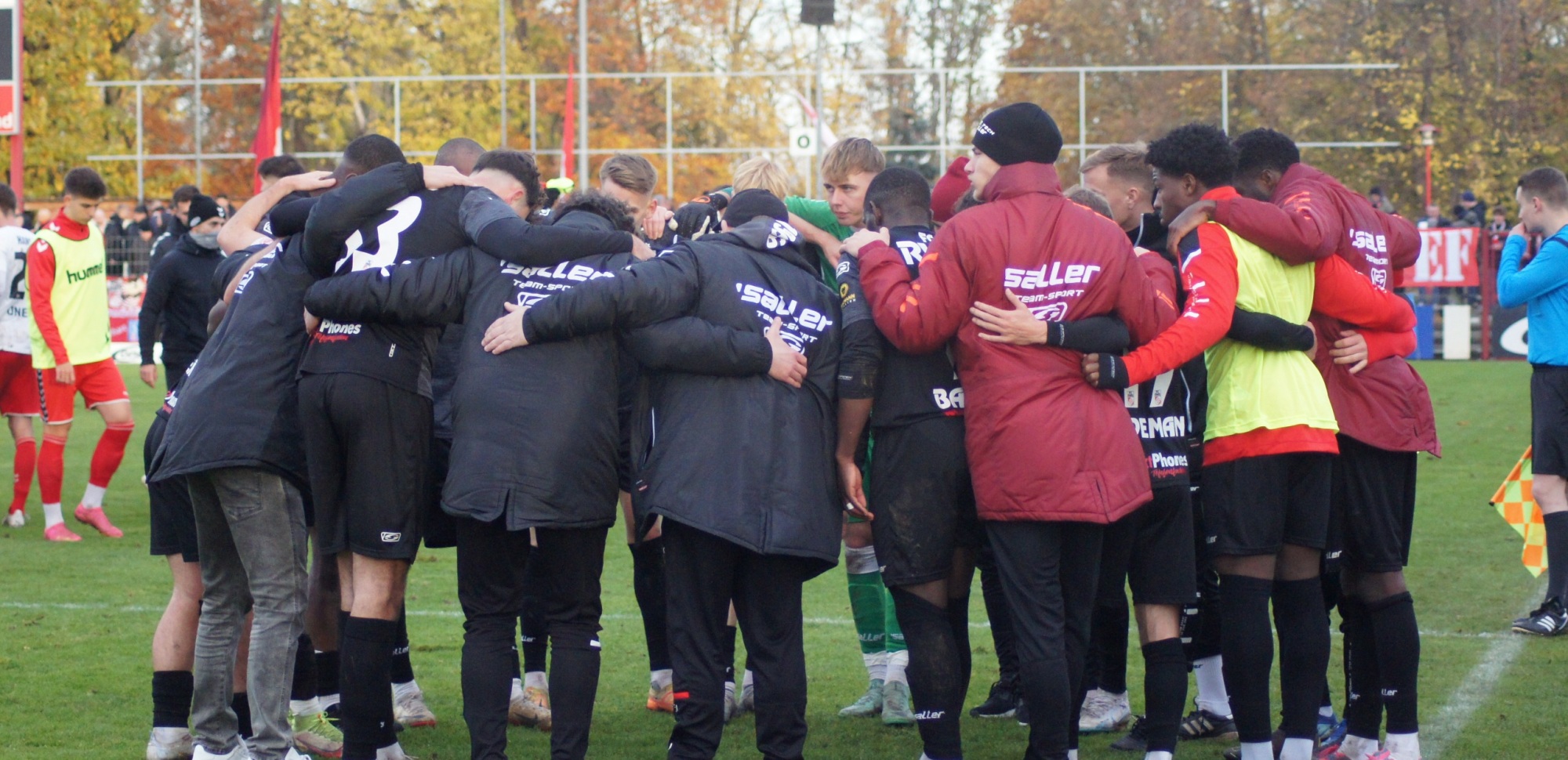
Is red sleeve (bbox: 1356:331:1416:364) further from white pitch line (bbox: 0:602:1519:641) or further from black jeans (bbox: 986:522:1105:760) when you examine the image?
white pitch line (bbox: 0:602:1519:641)

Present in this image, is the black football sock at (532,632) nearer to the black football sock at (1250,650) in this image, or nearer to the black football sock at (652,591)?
the black football sock at (652,591)

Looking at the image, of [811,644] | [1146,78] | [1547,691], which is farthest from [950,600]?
[1146,78]

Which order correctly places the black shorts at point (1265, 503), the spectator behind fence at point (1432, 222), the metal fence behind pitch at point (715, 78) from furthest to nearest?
the metal fence behind pitch at point (715, 78) → the spectator behind fence at point (1432, 222) → the black shorts at point (1265, 503)

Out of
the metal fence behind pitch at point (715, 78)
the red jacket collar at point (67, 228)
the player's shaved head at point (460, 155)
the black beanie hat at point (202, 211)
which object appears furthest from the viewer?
the metal fence behind pitch at point (715, 78)

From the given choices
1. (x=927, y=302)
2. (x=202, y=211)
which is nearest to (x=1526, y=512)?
(x=927, y=302)

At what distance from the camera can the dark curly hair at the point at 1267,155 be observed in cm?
502

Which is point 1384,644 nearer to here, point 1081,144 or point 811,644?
point 811,644

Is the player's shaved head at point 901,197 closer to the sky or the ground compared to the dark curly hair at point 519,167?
closer to the ground

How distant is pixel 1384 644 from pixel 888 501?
1.74m

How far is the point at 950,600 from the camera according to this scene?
4949 mm

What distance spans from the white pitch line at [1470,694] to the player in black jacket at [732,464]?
2345 mm

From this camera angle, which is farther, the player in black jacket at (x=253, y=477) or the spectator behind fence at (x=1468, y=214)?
the spectator behind fence at (x=1468, y=214)

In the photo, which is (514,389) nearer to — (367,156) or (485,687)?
(485,687)

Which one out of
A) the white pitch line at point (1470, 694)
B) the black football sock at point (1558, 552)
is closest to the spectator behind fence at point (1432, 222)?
the black football sock at point (1558, 552)
